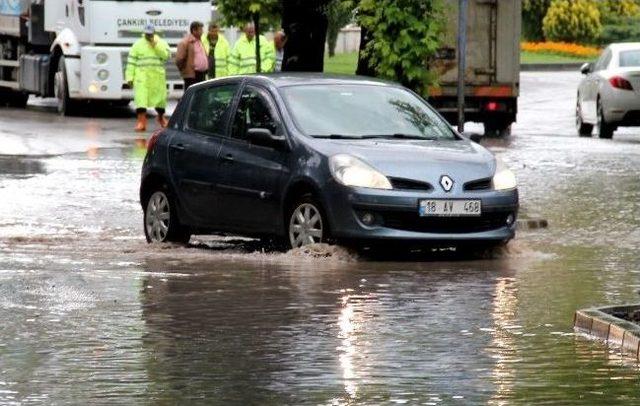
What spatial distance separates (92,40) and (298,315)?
2200 centimetres

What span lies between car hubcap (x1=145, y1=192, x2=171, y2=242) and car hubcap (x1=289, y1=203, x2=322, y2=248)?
1.83 m

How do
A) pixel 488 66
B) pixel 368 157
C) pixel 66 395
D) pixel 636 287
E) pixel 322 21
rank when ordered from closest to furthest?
pixel 66 395 < pixel 636 287 < pixel 368 157 < pixel 322 21 < pixel 488 66

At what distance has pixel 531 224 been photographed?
17.5 m

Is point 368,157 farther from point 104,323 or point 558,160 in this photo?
point 558,160

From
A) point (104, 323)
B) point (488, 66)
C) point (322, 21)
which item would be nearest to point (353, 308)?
point (104, 323)

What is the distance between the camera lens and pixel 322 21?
906 inches

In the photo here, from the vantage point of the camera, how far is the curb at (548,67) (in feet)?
190

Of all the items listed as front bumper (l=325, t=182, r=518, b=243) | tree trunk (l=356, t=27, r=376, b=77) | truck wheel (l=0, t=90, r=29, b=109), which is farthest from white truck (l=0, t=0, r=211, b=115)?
front bumper (l=325, t=182, r=518, b=243)

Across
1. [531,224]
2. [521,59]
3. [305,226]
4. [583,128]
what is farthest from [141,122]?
[521,59]

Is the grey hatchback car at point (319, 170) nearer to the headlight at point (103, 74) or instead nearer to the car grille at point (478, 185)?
the car grille at point (478, 185)

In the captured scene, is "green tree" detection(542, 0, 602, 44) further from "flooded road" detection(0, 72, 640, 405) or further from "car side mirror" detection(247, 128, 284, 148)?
"car side mirror" detection(247, 128, 284, 148)

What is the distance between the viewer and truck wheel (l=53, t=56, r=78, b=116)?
34.0 meters

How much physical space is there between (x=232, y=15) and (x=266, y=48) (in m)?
6.27

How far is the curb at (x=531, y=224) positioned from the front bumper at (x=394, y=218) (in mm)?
2878
